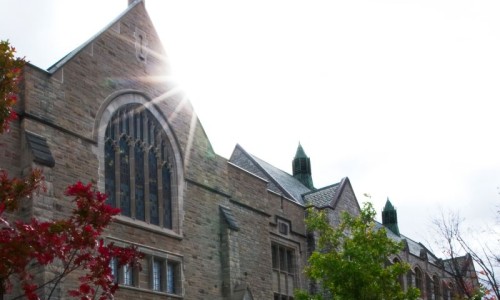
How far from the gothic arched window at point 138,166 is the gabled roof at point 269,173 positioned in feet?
42.9

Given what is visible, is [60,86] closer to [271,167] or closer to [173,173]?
[173,173]

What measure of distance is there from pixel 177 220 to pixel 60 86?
5.62 m

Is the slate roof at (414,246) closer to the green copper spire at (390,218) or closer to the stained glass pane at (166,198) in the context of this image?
the green copper spire at (390,218)

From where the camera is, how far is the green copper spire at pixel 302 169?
49.0 meters

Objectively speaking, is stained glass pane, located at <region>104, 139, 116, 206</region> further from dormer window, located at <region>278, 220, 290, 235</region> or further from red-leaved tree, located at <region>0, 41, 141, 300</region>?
red-leaved tree, located at <region>0, 41, 141, 300</region>

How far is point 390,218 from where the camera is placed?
6444 cm

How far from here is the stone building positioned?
20609mm

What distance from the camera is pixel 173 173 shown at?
25016 mm

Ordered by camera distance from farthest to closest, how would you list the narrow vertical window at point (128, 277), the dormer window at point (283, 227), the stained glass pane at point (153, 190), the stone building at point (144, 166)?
the dormer window at point (283, 227), the stained glass pane at point (153, 190), the narrow vertical window at point (128, 277), the stone building at point (144, 166)

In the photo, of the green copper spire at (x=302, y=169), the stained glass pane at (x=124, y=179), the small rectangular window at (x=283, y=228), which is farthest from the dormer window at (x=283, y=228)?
the green copper spire at (x=302, y=169)

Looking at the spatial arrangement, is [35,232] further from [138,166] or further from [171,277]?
[171,277]

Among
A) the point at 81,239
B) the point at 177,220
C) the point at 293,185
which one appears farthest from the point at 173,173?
the point at 293,185

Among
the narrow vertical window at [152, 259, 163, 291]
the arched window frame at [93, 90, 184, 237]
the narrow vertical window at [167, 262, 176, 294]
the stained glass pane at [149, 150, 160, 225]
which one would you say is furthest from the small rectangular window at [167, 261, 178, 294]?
the stained glass pane at [149, 150, 160, 225]

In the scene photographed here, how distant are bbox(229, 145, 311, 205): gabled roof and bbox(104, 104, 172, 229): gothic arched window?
13.1 meters
